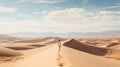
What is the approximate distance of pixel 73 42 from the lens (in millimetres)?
41781

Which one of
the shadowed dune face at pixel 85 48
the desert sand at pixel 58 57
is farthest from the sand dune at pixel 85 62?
the shadowed dune face at pixel 85 48

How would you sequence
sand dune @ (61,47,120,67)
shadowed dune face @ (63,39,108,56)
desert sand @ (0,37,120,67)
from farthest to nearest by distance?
1. shadowed dune face @ (63,39,108,56)
2. desert sand @ (0,37,120,67)
3. sand dune @ (61,47,120,67)

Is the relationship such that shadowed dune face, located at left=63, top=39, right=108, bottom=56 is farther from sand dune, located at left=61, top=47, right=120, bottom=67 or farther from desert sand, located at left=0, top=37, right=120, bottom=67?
sand dune, located at left=61, top=47, right=120, bottom=67

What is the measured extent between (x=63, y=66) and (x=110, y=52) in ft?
115

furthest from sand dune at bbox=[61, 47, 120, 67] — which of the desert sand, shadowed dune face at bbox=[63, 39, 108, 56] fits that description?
shadowed dune face at bbox=[63, 39, 108, 56]

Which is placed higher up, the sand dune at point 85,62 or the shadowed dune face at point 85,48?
the sand dune at point 85,62

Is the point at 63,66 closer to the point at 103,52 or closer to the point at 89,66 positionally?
the point at 89,66

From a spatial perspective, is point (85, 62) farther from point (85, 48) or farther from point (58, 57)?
point (85, 48)

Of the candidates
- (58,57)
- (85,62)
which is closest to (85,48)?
(58,57)

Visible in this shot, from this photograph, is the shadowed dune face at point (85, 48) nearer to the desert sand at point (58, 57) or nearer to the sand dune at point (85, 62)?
the desert sand at point (58, 57)

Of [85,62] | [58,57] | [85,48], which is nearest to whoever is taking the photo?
[85,62]

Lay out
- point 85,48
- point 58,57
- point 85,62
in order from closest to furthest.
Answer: point 85,62, point 58,57, point 85,48

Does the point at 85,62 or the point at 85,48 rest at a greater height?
the point at 85,62

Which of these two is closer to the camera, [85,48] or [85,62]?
[85,62]
